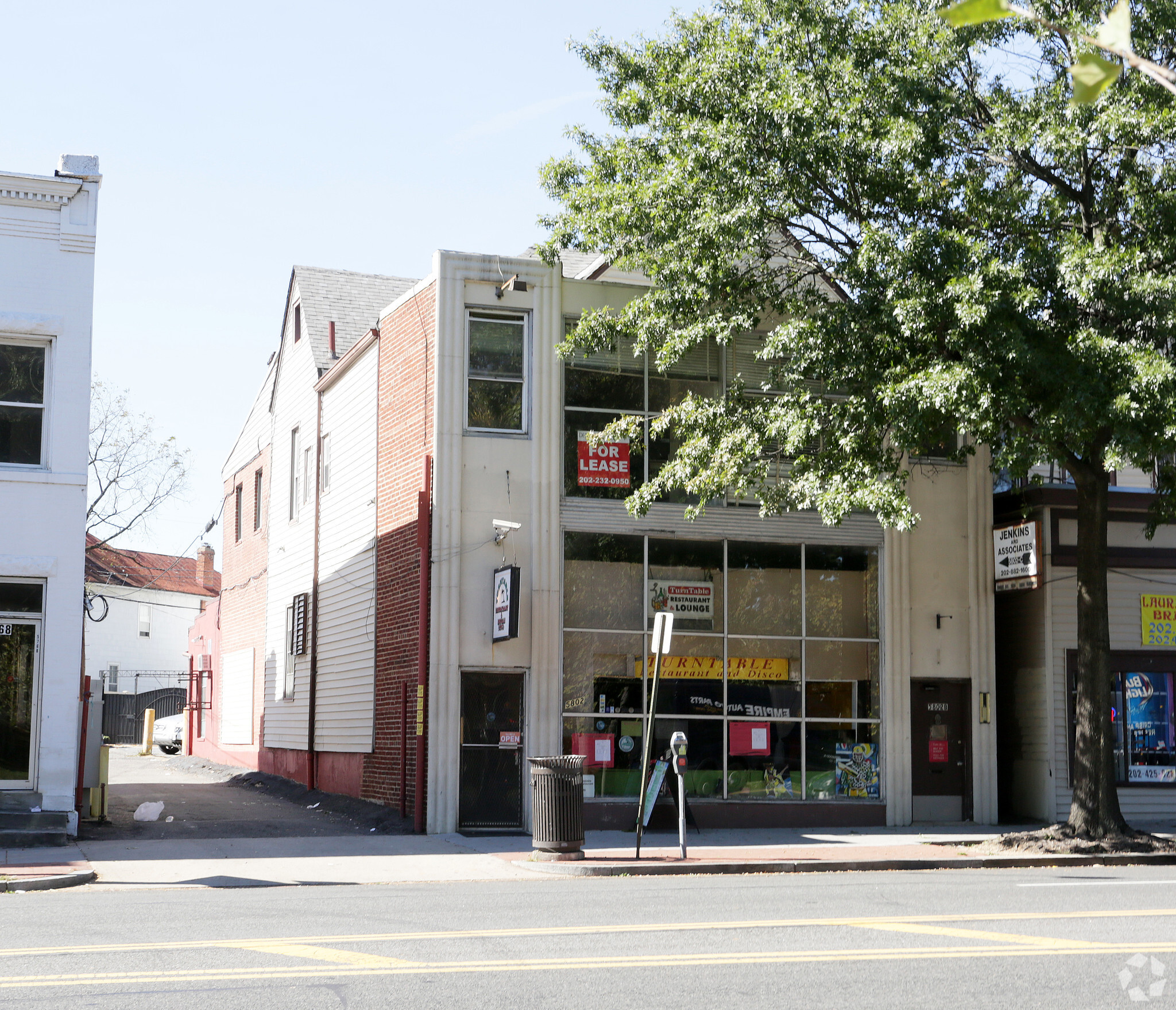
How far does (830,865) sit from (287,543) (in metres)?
15.7

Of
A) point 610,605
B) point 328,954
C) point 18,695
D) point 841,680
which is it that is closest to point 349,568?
point 610,605

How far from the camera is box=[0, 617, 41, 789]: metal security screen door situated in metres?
16.5

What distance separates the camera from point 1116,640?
785 inches

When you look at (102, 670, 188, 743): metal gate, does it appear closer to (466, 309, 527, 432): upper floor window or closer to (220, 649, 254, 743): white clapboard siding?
(220, 649, 254, 743): white clapboard siding

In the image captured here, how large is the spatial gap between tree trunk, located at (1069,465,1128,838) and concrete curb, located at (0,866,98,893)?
1127 centimetres

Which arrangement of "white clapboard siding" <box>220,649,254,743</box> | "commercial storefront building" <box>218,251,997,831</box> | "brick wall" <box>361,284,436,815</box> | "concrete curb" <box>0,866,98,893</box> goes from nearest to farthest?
"concrete curb" <box>0,866,98,893</box>, "commercial storefront building" <box>218,251,997,831</box>, "brick wall" <box>361,284,436,815</box>, "white clapboard siding" <box>220,649,254,743</box>

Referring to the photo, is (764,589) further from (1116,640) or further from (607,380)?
(1116,640)

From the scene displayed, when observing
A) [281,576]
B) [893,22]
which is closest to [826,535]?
[893,22]

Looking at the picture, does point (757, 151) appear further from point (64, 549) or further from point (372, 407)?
point (64, 549)

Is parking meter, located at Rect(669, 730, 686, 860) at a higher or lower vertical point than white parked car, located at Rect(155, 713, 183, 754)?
higher

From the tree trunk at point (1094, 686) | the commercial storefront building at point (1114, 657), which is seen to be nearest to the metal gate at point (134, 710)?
the commercial storefront building at point (1114, 657)

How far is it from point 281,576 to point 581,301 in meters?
11.5

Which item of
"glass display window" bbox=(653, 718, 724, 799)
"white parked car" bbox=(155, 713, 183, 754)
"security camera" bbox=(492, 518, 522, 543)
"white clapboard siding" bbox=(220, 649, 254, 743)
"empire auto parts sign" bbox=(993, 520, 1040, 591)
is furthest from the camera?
"white parked car" bbox=(155, 713, 183, 754)

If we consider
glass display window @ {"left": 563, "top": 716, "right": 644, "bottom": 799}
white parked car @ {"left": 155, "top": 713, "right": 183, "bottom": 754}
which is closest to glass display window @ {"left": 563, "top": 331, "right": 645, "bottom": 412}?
glass display window @ {"left": 563, "top": 716, "right": 644, "bottom": 799}
